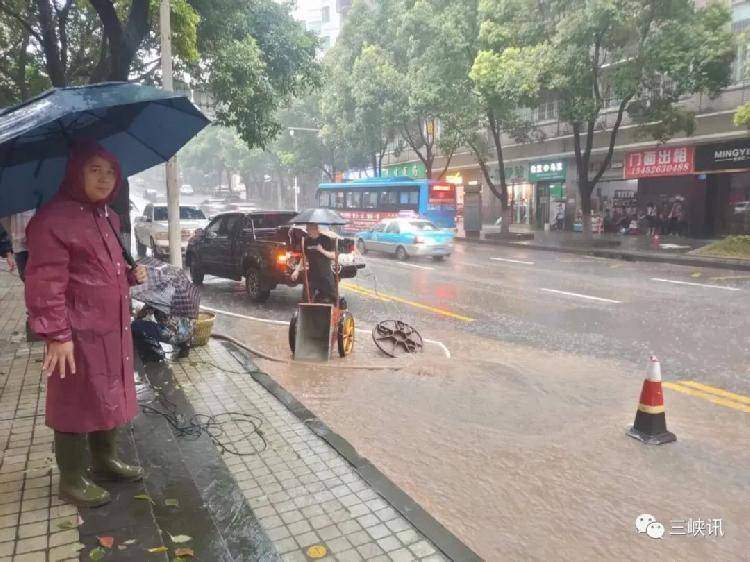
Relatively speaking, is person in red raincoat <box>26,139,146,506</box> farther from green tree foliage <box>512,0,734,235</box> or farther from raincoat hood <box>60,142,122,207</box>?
green tree foliage <box>512,0,734,235</box>

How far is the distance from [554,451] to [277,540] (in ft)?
8.43

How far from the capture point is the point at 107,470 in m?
3.62

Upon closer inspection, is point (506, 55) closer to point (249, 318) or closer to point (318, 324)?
point (249, 318)

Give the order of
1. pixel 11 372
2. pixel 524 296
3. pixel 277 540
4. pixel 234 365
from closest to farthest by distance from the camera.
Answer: pixel 277 540 → pixel 11 372 → pixel 234 365 → pixel 524 296

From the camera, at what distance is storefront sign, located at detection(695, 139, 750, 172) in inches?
878

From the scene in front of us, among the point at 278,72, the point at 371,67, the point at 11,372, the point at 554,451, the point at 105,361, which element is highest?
the point at 371,67

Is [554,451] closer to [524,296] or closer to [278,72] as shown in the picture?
[524,296]

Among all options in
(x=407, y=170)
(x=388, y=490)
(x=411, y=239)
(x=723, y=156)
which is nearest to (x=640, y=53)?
(x=723, y=156)

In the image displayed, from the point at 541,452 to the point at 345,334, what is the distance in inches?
131

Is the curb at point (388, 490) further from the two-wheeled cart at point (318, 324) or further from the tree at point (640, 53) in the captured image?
the tree at point (640, 53)

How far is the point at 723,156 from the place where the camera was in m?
23.0

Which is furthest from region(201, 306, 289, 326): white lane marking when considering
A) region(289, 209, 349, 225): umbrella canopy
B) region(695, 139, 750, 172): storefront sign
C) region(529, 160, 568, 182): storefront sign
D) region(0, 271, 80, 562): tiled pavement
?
region(529, 160, 568, 182): storefront sign

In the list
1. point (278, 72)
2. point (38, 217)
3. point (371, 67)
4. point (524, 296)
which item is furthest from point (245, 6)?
point (371, 67)

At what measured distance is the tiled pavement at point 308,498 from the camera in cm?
320
